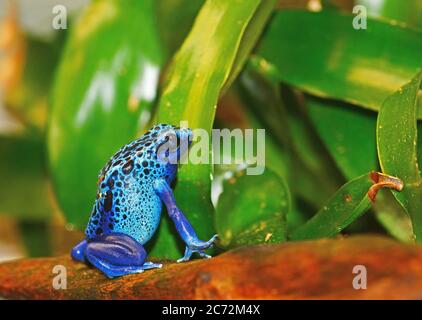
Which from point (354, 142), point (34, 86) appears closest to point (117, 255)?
point (354, 142)

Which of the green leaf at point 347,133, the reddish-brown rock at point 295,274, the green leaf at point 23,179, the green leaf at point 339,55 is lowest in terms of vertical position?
the green leaf at point 23,179

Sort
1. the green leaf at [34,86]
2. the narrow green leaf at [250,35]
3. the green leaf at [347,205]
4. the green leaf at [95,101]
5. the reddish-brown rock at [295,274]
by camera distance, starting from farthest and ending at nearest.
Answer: the green leaf at [34,86] < the green leaf at [95,101] < the narrow green leaf at [250,35] < the green leaf at [347,205] < the reddish-brown rock at [295,274]

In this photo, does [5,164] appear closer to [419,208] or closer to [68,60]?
[68,60]

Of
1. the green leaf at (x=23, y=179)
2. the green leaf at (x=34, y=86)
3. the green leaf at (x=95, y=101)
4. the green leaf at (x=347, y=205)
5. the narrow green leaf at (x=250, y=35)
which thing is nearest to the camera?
the green leaf at (x=347, y=205)

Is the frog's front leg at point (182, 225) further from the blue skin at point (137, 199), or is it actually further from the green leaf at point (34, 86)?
the green leaf at point (34, 86)

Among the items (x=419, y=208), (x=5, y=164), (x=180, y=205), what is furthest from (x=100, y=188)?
(x=5, y=164)

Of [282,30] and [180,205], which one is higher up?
[282,30]

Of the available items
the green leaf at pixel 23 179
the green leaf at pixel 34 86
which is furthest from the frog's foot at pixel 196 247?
the green leaf at pixel 34 86
